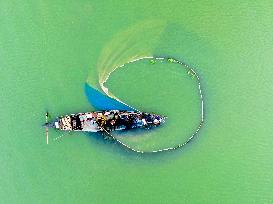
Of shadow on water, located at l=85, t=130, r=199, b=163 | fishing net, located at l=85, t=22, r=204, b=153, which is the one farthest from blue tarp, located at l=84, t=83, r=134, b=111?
shadow on water, located at l=85, t=130, r=199, b=163

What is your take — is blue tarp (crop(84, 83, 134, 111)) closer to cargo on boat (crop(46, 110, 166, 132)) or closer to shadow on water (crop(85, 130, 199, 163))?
cargo on boat (crop(46, 110, 166, 132))

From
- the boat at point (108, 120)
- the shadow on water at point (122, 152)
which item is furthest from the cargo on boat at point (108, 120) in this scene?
the shadow on water at point (122, 152)

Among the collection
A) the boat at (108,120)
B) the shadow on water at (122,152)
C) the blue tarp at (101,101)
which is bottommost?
the shadow on water at (122,152)

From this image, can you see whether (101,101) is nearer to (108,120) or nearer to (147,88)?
(108,120)

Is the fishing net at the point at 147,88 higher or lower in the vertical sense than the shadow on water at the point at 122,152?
higher

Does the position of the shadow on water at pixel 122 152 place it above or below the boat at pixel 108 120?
below

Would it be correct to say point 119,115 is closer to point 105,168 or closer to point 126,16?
point 105,168

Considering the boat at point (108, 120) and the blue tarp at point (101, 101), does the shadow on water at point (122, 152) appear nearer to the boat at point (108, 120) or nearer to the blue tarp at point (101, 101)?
the boat at point (108, 120)
